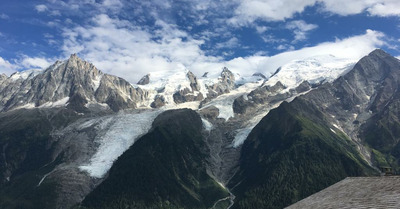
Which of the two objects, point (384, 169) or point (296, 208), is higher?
point (384, 169)

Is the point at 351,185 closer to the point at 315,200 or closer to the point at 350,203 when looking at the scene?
the point at 315,200

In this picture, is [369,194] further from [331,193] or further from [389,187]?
[331,193]

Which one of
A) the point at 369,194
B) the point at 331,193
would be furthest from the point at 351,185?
the point at 369,194

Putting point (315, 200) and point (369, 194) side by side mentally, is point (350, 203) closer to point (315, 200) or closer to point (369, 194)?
point (369, 194)

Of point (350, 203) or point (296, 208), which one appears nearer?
point (350, 203)

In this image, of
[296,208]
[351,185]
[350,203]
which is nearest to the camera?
Result: [350,203]

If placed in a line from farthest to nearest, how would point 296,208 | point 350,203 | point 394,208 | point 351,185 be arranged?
point 296,208
point 351,185
point 350,203
point 394,208

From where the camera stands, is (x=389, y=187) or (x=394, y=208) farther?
(x=389, y=187)

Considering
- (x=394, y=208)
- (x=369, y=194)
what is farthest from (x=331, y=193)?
(x=394, y=208)

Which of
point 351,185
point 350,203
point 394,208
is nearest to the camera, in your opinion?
point 394,208
